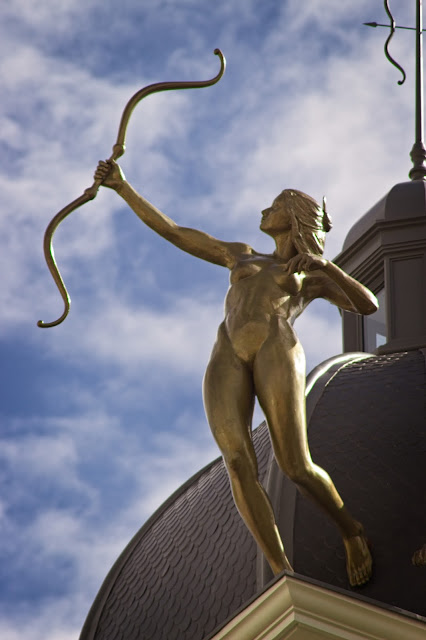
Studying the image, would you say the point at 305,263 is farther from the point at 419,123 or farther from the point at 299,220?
the point at 419,123

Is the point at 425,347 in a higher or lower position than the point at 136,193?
higher

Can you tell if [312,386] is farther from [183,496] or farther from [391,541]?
[391,541]

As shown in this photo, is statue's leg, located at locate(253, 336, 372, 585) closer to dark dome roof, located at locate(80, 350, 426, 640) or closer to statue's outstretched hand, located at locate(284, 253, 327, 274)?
statue's outstretched hand, located at locate(284, 253, 327, 274)

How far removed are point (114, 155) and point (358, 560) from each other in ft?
11.6

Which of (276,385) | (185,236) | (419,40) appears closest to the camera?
(276,385)

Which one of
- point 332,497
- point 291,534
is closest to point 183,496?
point 291,534

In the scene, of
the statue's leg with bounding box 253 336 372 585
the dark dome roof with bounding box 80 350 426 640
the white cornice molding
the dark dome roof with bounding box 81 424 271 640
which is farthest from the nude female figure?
the dark dome roof with bounding box 81 424 271 640

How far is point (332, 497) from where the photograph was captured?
12.2 metres

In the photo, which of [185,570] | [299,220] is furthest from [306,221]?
[185,570]

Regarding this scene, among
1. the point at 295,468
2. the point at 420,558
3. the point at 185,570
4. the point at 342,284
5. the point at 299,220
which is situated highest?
the point at 185,570

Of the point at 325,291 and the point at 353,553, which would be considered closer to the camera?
the point at 325,291

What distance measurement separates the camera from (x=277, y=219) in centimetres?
1261

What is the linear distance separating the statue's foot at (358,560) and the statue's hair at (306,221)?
2165mm

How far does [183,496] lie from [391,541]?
453 cm
